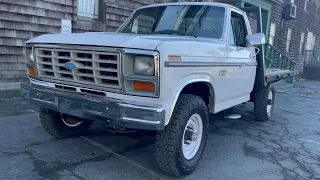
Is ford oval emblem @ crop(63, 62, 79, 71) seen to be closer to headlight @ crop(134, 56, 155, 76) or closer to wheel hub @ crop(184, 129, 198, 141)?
headlight @ crop(134, 56, 155, 76)

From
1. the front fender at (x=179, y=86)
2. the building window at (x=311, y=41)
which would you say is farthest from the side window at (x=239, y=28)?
the building window at (x=311, y=41)

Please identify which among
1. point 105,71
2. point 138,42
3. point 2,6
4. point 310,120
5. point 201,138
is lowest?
point 310,120

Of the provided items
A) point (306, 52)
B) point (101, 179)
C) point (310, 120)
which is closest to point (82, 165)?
point (101, 179)

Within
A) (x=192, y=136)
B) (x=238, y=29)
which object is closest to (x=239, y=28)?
(x=238, y=29)

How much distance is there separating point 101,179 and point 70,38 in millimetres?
1508

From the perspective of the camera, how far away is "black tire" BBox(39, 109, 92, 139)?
4.05m

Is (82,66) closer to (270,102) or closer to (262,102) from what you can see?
(262,102)

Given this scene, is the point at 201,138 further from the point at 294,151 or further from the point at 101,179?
the point at 294,151

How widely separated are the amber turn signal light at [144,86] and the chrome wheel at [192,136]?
77 cm

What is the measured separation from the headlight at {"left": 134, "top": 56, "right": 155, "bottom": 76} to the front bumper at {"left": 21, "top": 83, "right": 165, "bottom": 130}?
11.7 inches

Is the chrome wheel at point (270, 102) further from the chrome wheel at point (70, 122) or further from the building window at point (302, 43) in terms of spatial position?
the building window at point (302, 43)

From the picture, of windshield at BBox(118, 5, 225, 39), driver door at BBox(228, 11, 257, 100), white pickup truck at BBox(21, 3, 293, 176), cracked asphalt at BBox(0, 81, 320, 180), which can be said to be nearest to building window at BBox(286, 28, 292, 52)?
cracked asphalt at BBox(0, 81, 320, 180)

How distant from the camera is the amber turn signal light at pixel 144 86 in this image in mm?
2811

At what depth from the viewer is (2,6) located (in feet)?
19.8
